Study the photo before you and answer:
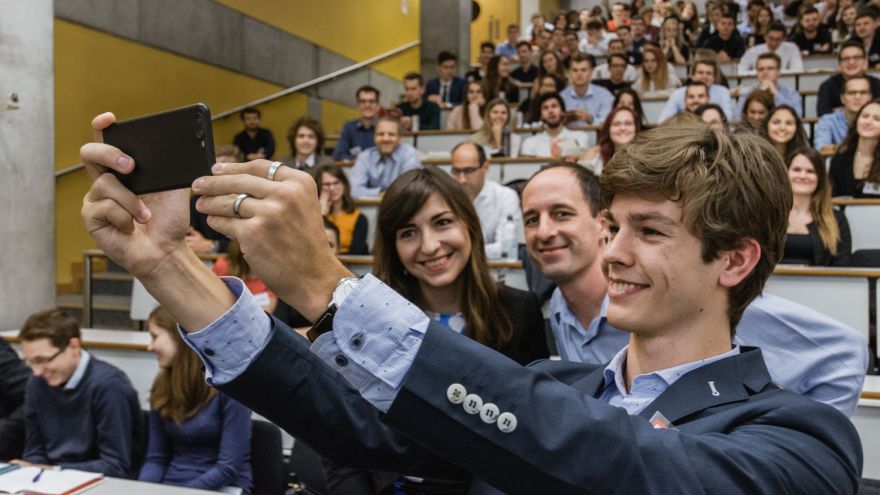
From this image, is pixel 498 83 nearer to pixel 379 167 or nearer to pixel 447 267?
pixel 379 167

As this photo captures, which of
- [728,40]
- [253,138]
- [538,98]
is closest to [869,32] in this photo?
[728,40]

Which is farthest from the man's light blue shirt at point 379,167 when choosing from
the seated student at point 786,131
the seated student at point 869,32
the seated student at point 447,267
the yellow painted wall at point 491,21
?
the yellow painted wall at point 491,21

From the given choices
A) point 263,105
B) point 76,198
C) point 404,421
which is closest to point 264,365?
point 404,421

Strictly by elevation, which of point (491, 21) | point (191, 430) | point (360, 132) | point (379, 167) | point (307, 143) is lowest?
point (191, 430)

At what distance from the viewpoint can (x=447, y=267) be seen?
201cm

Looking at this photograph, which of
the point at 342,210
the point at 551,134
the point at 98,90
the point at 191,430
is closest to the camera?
the point at 191,430

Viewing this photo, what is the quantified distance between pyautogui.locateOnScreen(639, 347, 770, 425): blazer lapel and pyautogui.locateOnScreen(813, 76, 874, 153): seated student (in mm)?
4872

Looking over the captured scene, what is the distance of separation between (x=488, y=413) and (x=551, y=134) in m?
5.89

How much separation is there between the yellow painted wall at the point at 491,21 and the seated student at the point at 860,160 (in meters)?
8.82

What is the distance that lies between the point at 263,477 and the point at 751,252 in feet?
6.15

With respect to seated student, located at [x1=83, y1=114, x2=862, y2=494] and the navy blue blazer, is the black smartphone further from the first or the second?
the navy blue blazer

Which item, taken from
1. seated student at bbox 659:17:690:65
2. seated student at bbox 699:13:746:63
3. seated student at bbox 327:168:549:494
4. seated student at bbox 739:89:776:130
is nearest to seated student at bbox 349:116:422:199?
seated student at bbox 739:89:776:130

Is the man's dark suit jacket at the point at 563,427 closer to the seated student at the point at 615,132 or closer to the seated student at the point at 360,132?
the seated student at the point at 615,132

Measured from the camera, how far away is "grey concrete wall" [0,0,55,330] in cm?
400
